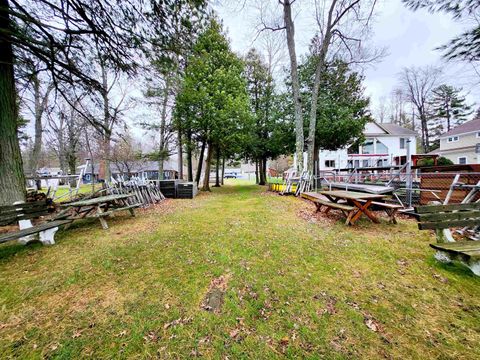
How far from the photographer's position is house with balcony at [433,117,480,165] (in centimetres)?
2026

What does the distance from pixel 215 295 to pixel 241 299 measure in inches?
13.9

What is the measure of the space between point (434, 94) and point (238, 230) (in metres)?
40.8

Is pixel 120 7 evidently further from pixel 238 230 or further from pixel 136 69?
pixel 238 230

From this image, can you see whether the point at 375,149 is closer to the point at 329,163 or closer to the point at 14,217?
the point at 329,163

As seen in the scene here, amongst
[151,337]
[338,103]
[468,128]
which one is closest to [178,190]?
[151,337]

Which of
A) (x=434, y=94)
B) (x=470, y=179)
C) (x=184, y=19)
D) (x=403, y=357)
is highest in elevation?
(x=434, y=94)

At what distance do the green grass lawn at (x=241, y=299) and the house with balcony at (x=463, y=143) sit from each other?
25.8 metres

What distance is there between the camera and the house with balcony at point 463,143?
20258mm

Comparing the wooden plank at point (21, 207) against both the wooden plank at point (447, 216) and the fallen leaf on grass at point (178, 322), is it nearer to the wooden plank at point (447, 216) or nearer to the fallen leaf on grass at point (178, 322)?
the fallen leaf on grass at point (178, 322)

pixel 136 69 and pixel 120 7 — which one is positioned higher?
pixel 120 7

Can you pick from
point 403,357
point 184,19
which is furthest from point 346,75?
point 403,357

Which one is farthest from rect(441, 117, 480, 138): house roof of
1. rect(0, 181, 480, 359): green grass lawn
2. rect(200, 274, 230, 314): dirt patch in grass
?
rect(200, 274, 230, 314): dirt patch in grass

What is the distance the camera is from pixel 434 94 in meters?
29.3

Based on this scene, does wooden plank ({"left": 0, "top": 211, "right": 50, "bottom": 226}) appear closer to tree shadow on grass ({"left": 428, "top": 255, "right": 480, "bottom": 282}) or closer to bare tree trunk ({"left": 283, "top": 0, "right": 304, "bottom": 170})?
tree shadow on grass ({"left": 428, "top": 255, "right": 480, "bottom": 282})
